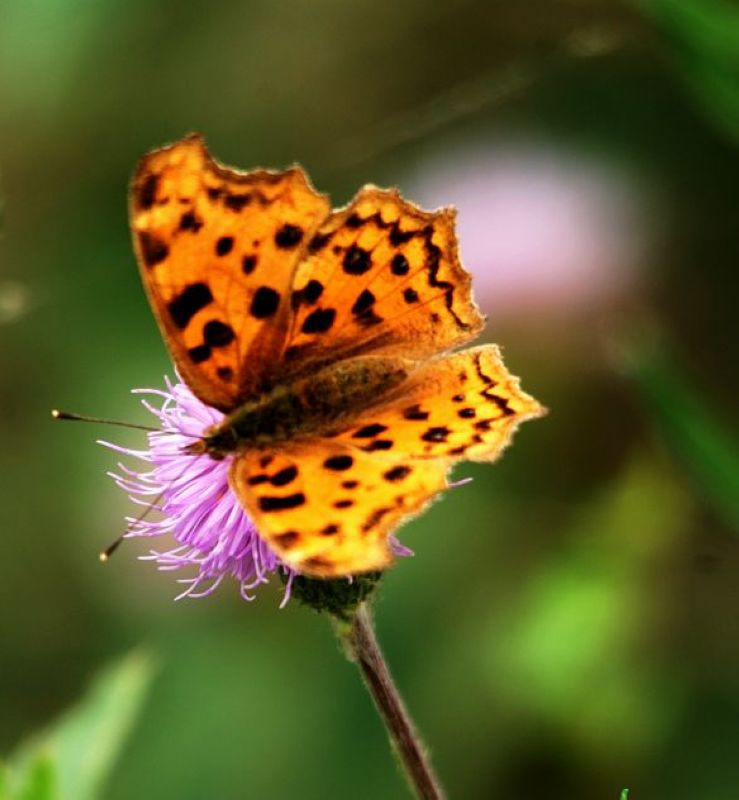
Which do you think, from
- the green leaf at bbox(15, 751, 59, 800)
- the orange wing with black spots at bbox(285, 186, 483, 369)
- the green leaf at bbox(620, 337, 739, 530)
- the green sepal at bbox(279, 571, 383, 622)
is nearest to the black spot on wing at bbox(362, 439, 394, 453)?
the green sepal at bbox(279, 571, 383, 622)

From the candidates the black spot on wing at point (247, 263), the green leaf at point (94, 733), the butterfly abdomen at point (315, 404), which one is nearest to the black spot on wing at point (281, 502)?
the butterfly abdomen at point (315, 404)

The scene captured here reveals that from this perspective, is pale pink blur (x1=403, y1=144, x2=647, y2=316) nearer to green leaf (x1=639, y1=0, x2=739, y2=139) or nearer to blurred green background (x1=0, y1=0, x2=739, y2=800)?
blurred green background (x1=0, y1=0, x2=739, y2=800)

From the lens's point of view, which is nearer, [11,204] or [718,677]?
[718,677]

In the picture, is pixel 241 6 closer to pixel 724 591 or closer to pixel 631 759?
pixel 724 591

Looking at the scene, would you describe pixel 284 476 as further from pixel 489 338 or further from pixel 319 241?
pixel 489 338

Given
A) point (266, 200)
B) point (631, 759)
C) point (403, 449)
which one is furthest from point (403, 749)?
point (631, 759)

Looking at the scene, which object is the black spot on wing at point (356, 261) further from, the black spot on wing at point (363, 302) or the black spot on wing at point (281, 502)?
the black spot on wing at point (281, 502)

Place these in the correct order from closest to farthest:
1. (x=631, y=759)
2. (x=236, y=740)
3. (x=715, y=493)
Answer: (x=715, y=493), (x=631, y=759), (x=236, y=740)
